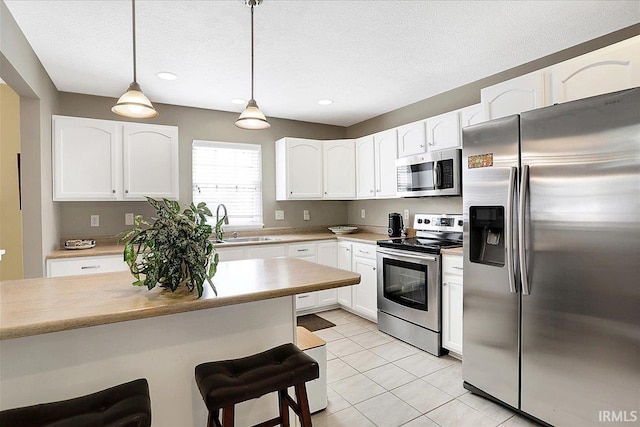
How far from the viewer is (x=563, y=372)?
1.88m

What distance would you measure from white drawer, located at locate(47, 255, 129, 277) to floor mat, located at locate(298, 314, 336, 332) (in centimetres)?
189

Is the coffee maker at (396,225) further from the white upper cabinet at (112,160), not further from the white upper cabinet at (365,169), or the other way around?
the white upper cabinet at (112,160)

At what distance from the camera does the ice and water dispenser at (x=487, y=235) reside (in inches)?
87.3

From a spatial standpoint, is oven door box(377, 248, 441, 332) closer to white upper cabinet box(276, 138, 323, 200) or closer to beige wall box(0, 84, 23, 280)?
white upper cabinet box(276, 138, 323, 200)

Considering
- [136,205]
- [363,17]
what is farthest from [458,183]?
[136,205]

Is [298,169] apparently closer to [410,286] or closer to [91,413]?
[410,286]

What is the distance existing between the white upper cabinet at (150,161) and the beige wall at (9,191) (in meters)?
1.14

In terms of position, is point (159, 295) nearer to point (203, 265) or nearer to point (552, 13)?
point (203, 265)

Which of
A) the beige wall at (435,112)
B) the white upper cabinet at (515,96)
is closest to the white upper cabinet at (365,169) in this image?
the beige wall at (435,112)

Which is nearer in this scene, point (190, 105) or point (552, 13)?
point (552, 13)

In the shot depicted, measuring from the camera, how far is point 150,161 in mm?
3512

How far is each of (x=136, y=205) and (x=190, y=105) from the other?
130 centimetres

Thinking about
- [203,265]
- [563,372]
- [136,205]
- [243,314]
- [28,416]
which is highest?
[136,205]

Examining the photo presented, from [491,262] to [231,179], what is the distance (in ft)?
10.5
